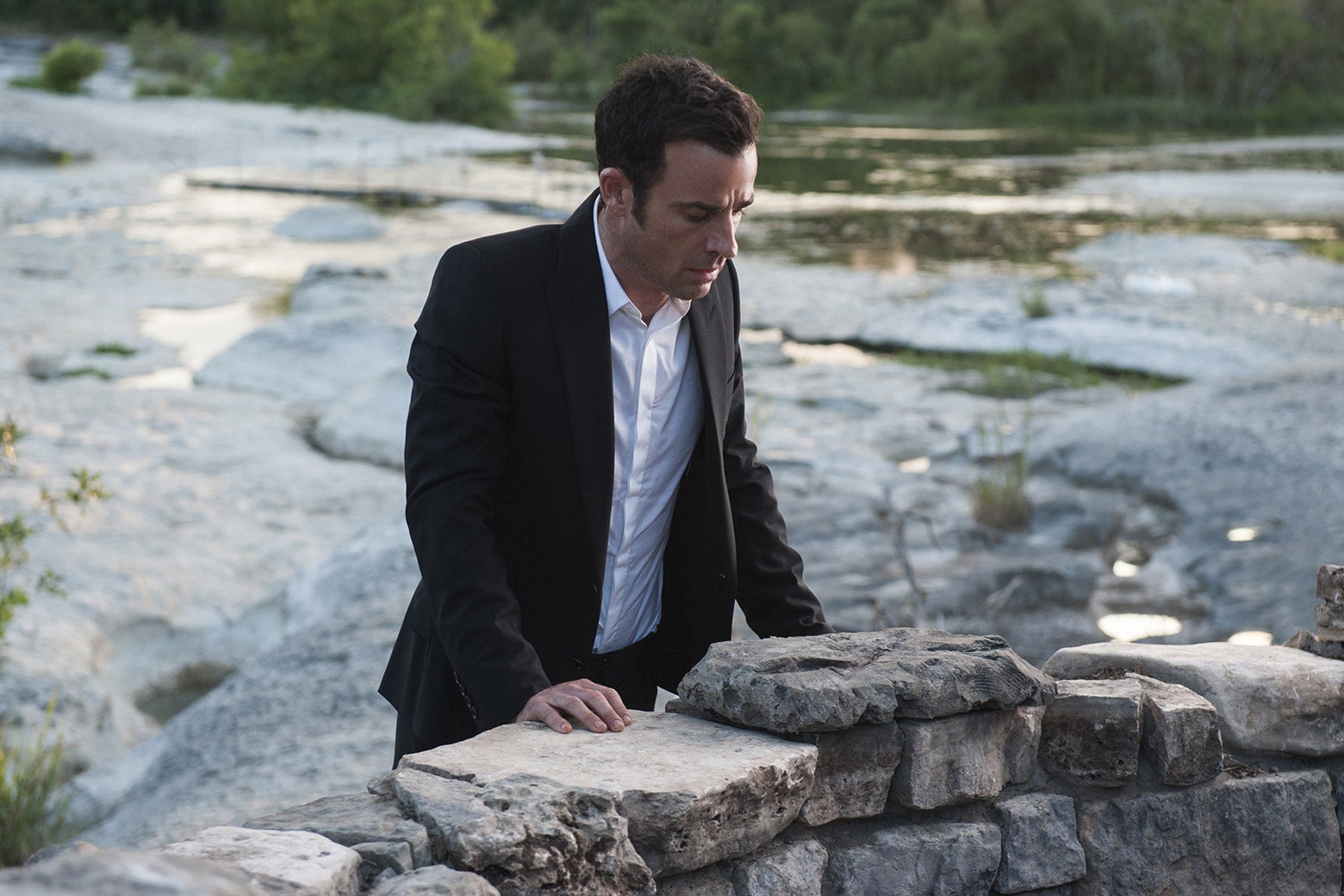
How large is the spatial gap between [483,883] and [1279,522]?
4612mm

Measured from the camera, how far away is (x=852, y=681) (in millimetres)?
2090

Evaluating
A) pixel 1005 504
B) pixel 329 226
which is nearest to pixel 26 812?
pixel 1005 504

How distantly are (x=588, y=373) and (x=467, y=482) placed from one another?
26 centimetres

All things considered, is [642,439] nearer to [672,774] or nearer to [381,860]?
[672,774]

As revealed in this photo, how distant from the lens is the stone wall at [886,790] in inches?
68.5

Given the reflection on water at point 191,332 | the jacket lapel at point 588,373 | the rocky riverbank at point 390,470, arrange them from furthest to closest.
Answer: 1. the reflection on water at point 191,332
2. the rocky riverbank at point 390,470
3. the jacket lapel at point 588,373

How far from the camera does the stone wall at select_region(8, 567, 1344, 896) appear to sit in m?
1.74

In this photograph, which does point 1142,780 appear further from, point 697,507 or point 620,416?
point 620,416

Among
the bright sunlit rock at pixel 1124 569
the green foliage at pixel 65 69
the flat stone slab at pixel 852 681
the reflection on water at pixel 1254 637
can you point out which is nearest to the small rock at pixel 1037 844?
the flat stone slab at pixel 852 681

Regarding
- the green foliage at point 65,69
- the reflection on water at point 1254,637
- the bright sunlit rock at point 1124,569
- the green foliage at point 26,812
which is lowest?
the green foliage at point 26,812

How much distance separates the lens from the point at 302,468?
6.90m

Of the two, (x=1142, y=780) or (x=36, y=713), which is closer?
(x=1142, y=780)

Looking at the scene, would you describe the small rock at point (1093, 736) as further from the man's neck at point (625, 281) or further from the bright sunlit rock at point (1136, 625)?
the bright sunlit rock at point (1136, 625)

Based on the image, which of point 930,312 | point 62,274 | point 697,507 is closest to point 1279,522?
point 697,507
